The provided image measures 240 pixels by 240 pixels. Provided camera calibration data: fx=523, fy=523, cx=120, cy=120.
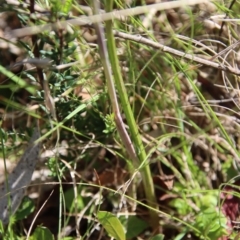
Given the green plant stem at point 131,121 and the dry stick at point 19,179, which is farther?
the dry stick at point 19,179

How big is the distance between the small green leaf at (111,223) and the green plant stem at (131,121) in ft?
0.44

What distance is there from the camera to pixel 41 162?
1404mm

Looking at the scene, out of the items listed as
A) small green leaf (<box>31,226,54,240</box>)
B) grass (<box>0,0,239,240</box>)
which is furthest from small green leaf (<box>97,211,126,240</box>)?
small green leaf (<box>31,226,54,240</box>)

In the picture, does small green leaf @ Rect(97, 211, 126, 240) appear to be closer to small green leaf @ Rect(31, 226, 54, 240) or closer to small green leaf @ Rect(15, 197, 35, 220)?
small green leaf @ Rect(31, 226, 54, 240)

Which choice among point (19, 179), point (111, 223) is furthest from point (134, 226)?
point (19, 179)

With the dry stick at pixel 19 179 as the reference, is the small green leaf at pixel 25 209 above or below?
below

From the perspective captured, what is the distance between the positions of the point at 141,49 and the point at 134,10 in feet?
1.28

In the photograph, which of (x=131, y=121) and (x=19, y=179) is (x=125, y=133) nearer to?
(x=131, y=121)

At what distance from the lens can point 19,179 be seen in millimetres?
1286

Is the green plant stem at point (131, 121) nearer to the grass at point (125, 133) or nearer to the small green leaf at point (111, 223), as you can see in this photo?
the grass at point (125, 133)

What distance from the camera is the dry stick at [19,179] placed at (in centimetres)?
126

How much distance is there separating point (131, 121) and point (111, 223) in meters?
0.23

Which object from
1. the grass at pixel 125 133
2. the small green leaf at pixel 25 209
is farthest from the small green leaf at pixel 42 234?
the small green leaf at pixel 25 209

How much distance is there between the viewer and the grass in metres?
1.16
